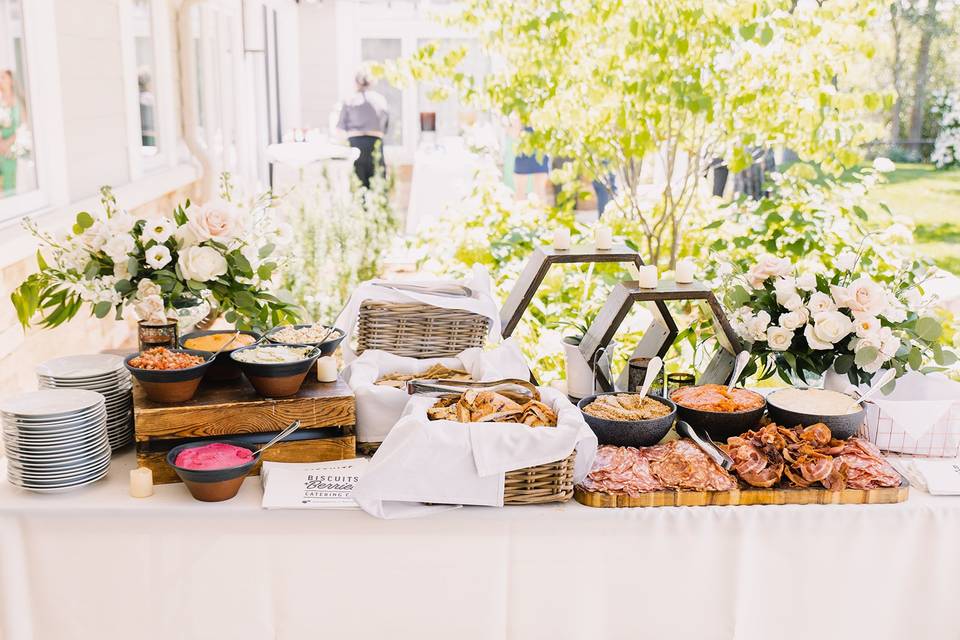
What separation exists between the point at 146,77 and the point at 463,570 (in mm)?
4073

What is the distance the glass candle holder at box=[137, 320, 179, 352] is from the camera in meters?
2.00

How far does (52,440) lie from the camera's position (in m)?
1.72

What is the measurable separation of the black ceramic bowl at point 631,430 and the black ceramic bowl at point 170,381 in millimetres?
754

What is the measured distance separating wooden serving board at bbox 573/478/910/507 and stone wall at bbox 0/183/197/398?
4.70ft

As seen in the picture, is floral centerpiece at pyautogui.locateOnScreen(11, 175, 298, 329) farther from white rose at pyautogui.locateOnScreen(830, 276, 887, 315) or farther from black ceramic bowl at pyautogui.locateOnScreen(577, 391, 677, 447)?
white rose at pyautogui.locateOnScreen(830, 276, 887, 315)

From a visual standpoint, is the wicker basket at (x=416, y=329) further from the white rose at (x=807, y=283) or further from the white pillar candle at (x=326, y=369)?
the white rose at (x=807, y=283)

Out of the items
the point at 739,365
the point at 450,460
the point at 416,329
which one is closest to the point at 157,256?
the point at 416,329

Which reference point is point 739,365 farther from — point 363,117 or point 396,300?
point 363,117

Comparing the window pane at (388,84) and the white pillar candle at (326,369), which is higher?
the window pane at (388,84)

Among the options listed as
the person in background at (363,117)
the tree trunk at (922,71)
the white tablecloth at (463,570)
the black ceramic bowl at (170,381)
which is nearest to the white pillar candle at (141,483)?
the white tablecloth at (463,570)

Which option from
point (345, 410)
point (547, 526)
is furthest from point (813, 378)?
point (345, 410)

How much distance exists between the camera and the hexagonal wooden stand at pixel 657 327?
2072mm

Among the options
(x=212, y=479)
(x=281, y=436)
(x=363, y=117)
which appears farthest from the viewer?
(x=363, y=117)

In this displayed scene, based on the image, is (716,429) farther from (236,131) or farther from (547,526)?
(236,131)
